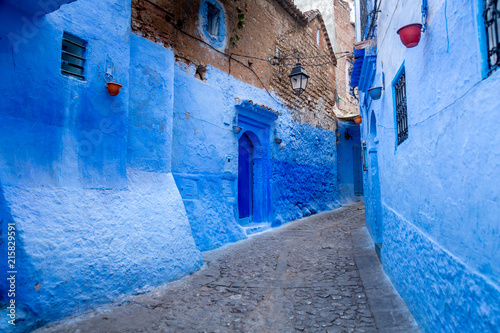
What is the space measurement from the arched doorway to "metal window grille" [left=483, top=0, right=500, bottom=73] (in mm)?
6997

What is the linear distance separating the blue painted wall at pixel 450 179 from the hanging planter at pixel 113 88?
330 cm

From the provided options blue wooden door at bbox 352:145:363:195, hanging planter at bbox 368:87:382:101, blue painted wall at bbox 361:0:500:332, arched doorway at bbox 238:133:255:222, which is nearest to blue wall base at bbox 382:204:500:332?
blue painted wall at bbox 361:0:500:332

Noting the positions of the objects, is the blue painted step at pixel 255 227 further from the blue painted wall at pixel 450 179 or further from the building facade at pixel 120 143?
the blue painted wall at pixel 450 179

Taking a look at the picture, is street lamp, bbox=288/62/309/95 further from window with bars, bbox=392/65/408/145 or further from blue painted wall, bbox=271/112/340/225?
window with bars, bbox=392/65/408/145

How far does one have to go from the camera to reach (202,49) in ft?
22.3

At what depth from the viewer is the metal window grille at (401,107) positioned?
3594 mm

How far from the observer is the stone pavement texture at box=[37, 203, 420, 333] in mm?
3156

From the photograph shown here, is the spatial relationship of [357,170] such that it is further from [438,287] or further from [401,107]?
[438,287]

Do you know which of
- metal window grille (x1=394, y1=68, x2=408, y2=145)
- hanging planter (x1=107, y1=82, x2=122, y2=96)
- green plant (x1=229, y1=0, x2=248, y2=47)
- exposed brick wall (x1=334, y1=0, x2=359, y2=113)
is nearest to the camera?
metal window grille (x1=394, y1=68, x2=408, y2=145)

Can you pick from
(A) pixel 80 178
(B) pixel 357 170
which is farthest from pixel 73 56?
(B) pixel 357 170

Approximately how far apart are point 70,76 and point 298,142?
24.4ft

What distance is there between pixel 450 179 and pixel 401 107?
1.83 m

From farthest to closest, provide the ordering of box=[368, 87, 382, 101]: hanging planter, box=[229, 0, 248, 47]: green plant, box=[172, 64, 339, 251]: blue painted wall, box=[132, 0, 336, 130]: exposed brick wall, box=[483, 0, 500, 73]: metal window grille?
box=[229, 0, 248, 47]: green plant < box=[172, 64, 339, 251]: blue painted wall < box=[132, 0, 336, 130]: exposed brick wall < box=[368, 87, 382, 101]: hanging planter < box=[483, 0, 500, 73]: metal window grille

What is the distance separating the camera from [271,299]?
3.91 meters
